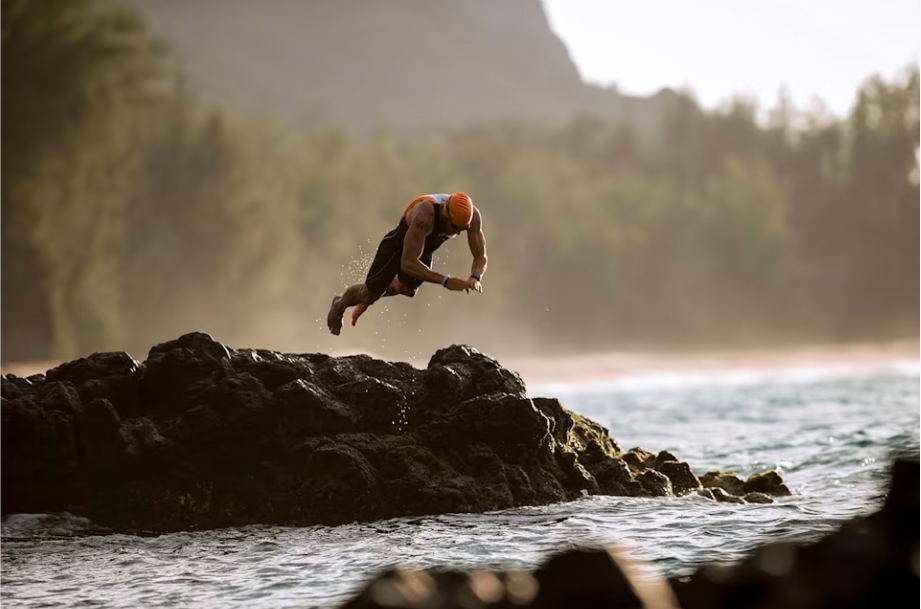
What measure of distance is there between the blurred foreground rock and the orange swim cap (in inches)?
234

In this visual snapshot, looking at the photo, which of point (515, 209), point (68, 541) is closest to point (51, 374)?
point (68, 541)

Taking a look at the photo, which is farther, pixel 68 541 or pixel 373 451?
pixel 373 451

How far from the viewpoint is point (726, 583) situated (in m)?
6.88

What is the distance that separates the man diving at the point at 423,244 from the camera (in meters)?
12.4

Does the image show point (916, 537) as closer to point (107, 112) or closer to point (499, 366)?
point (499, 366)

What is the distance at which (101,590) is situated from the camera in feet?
32.5

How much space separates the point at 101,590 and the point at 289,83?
120m

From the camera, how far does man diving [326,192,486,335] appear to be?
488 inches

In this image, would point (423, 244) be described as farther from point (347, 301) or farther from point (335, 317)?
point (335, 317)

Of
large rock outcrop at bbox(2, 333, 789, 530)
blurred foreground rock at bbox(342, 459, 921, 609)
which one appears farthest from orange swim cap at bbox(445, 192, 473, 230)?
blurred foreground rock at bbox(342, 459, 921, 609)

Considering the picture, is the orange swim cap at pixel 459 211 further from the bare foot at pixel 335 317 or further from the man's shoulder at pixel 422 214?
the bare foot at pixel 335 317

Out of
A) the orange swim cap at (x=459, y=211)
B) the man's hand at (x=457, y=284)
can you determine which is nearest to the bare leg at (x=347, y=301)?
the orange swim cap at (x=459, y=211)

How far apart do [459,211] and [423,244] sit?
591mm

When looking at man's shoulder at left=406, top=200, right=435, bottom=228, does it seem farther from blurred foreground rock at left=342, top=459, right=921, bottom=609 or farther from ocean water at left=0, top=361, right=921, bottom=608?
blurred foreground rock at left=342, top=459, right=921, bottom=609
